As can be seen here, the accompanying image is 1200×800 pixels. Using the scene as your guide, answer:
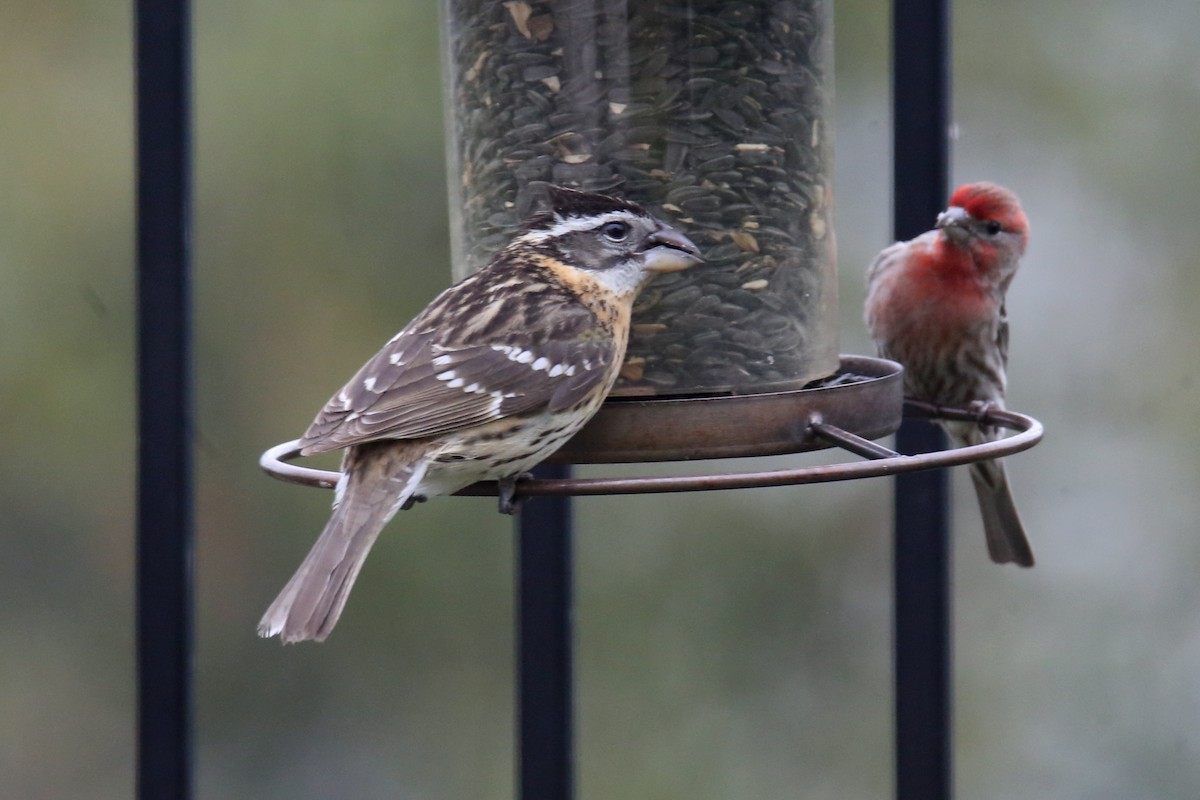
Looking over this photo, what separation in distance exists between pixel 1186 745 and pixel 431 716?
2.70 metres

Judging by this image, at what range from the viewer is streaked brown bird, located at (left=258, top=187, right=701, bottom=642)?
3375 mm

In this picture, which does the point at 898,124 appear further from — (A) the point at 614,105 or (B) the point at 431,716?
(B) the point at 431,716

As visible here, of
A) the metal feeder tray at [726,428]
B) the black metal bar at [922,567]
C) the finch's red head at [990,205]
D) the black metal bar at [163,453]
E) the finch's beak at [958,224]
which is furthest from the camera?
the finch's red head at [990,205]

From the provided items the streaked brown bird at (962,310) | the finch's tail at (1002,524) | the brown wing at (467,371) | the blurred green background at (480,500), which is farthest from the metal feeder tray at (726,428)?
the blurred green background at (480,500)

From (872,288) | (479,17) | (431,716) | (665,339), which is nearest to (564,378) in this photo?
(665,339)

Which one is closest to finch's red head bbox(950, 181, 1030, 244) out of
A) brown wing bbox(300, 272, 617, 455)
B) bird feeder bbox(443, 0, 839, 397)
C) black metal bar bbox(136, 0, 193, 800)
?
bird feeder bbox(443, 0, 839, 397)

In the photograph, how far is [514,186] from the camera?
3826 millimetres

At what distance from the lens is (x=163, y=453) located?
157 inches

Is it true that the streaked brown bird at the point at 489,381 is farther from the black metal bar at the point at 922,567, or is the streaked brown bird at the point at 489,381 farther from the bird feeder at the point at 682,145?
the black metal bar at the point at 922,567

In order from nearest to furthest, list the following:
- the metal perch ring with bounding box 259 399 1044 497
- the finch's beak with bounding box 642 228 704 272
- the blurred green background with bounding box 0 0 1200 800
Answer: the metal perch ring with bounding box 259 399 1044 497
the finch's beak with bounding box 642 228 704 272
the blurred green background with bounding box 0 0 1200 800

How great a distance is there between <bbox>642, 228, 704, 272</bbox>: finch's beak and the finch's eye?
0.18 feet

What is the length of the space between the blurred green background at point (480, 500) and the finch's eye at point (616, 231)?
2153 mm

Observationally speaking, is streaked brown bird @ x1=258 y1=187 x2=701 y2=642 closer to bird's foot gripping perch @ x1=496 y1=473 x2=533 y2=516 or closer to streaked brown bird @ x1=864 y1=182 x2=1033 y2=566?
bird's foot gripping perch @ x1=496 y1=473 x2=533 y2=516

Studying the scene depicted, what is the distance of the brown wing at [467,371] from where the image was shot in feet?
11.2
